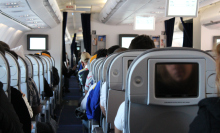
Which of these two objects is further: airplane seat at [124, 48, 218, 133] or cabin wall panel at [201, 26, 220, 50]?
cabin wall panel at [201, 26, 220, 50]

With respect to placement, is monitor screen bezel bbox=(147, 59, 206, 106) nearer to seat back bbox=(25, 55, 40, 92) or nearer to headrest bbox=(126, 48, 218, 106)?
headrest bbox=(126, 48, 218, 106)

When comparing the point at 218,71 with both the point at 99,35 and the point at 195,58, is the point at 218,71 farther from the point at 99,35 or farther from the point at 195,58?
the point at 99,35

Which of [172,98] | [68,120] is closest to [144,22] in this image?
[68,120]

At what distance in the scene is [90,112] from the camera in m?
4.02

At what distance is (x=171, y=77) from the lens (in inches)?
62.7

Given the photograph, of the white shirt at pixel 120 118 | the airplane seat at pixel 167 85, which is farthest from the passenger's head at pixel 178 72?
the white shirt at pixel 120 118

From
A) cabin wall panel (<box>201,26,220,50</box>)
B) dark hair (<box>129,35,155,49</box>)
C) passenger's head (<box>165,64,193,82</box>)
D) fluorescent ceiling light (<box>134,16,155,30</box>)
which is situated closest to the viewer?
passenger's head (<box>165,64,193,82</box>)

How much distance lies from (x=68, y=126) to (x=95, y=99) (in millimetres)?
3520

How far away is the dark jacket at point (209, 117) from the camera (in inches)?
43.4

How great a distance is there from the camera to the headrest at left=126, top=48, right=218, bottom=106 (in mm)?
1612

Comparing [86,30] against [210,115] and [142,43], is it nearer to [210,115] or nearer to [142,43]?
[142,43]

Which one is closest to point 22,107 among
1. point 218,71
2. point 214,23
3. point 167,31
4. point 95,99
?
point 95,99

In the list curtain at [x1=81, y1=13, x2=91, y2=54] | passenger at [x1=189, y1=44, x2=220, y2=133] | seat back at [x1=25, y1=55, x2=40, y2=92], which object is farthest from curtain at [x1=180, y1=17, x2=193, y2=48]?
passenger at [x1=189, y1=44, x2=220, y2=133]

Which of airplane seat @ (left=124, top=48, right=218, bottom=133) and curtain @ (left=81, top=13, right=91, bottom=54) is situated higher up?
curtain @ (left=81, top=13, right=91, bottom=54)
